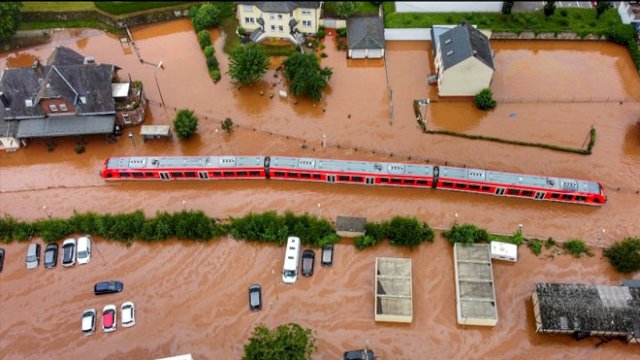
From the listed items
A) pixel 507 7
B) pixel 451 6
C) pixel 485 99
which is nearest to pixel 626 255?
pixel 485 99

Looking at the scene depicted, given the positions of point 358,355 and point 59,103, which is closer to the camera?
point 358,355

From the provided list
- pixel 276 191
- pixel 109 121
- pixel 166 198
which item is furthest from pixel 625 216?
pixel 109 121

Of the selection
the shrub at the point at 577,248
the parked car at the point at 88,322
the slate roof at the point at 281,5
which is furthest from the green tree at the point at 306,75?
the parked car at the point at 88,322

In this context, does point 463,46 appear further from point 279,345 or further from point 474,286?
point 279,345

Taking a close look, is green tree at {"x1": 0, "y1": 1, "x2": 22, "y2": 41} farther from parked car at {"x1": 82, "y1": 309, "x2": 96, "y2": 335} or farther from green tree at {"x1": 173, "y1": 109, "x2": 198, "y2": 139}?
parked car at {"x1": 82, "y1": 309, "x2": 96, "y2": 335}

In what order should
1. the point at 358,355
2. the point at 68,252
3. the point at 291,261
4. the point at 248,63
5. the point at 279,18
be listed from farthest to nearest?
1. the point at 279,18
2. the point at 248,63
3. the point at 68,252
4. the point at 291,261
5. the point at 358,355

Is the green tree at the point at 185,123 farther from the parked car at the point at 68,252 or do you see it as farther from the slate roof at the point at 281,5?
the slate roof at the point at 281,5

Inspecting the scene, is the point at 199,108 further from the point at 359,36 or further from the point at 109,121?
the point at 359,36
